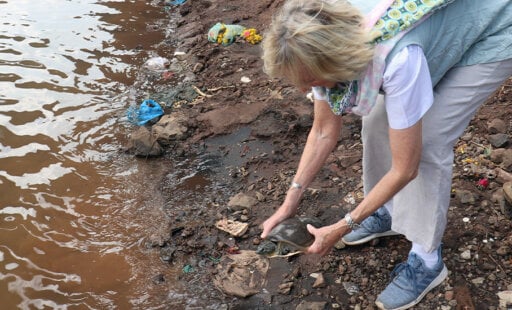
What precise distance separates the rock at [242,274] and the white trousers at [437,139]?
97cm

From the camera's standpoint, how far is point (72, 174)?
4.39 m

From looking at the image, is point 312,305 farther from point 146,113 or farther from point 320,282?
point 146,113

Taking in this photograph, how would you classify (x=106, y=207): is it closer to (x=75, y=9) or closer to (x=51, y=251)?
(x=51, y=251)

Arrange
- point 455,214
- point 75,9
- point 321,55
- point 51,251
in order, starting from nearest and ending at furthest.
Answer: point 321,55
point 455,214
point 51,251
point 75,9

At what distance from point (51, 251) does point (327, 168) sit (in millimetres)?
2122

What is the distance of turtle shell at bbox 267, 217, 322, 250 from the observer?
8.20 ft

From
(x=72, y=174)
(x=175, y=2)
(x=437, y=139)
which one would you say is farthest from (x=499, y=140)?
(x=175, y=2)

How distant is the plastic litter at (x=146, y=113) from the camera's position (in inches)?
199

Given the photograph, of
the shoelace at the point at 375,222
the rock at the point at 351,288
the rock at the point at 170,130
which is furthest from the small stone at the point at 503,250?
the rock at the point at 170,130

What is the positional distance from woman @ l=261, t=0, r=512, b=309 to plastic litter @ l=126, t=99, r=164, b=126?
286 cm

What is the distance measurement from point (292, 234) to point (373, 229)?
2.24ft

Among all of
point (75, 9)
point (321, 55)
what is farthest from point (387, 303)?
point (75, 9)

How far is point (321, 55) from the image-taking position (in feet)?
5.74

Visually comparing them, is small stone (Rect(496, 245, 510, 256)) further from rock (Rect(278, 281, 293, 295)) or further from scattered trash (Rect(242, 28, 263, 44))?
scattered trash (Rect(242, 28, 263, 44))
